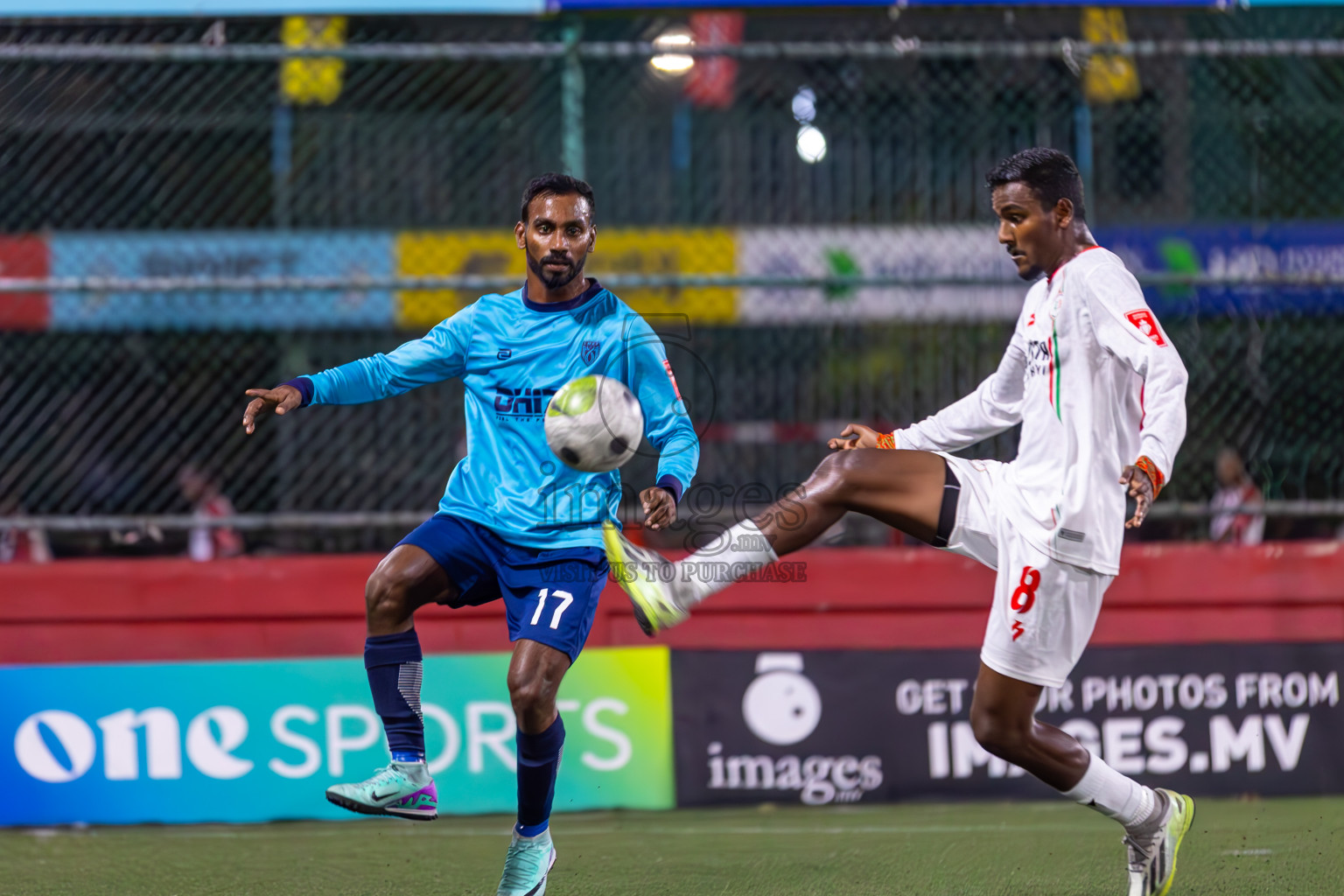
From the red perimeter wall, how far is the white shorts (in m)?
2.43

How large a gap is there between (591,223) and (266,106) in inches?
163

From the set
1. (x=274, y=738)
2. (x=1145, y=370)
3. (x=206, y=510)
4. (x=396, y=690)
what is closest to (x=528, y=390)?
(x=396, y=690)

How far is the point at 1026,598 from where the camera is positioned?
4070mm

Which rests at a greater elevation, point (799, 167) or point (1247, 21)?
point (1247, 21)

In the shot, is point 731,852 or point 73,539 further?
point 73,539

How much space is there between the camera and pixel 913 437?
15.1ft

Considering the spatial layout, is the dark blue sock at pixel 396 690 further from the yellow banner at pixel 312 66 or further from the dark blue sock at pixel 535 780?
the yellow banner at pixel 312 66

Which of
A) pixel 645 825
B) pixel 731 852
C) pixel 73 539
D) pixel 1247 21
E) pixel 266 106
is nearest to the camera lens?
pixel 731 852

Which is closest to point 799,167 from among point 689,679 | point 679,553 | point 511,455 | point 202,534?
point 679,553

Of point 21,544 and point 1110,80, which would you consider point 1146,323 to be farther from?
point 21,544

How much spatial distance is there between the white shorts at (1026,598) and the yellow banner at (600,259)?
2923mm

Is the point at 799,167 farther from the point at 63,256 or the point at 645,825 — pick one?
the point at 63,256

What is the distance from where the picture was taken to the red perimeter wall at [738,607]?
21.2 ft

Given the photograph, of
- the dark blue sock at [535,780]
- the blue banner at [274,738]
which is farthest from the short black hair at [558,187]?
the blue banner at [274,738]
